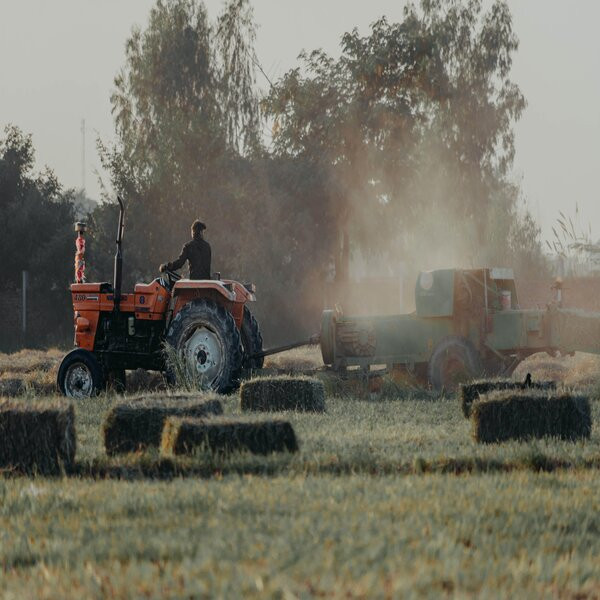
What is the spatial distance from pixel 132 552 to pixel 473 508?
171 cm

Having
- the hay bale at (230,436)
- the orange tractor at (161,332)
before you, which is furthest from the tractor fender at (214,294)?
the hay bale at (230,436)

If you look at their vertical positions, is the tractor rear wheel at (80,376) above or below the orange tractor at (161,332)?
below

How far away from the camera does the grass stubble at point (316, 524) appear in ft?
14.4

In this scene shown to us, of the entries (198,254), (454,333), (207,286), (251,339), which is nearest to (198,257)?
(198,254)

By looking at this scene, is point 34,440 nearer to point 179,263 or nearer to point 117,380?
point 179,263

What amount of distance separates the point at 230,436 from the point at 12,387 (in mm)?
7027

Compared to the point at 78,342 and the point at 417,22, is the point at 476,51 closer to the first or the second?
the point at 417,22

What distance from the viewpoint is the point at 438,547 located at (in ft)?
15.9

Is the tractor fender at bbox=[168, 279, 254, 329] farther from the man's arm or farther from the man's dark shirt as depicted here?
the man's dark shirt

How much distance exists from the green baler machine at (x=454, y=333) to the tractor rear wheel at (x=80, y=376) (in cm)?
279

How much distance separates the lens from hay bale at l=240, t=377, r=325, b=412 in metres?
11.4

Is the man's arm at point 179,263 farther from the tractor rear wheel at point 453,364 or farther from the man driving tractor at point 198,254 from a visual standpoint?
the tractor rear wheel at point 453,364

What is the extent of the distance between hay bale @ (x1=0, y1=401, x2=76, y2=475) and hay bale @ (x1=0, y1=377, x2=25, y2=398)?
5.98 meters

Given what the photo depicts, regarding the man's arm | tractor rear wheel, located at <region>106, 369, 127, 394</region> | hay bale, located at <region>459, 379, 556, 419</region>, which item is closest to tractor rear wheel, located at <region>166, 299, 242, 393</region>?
the man's arm
